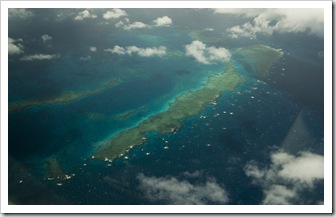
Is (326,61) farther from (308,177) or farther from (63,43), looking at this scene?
(63,43)

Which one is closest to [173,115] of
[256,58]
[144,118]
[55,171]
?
[144,118]

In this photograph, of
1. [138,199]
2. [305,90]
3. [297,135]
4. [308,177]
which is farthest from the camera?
[305,90]

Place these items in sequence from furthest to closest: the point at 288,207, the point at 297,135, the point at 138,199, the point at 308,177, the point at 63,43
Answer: the point at 63,43 → the point at 297,135 → the point at 308,177 → the point at 138,199 → the point at 288,207

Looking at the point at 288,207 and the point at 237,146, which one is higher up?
the point at 237,146

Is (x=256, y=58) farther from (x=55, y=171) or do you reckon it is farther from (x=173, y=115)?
(x=55, y=171)

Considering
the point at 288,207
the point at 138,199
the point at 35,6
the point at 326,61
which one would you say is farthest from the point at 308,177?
the point at 35,6

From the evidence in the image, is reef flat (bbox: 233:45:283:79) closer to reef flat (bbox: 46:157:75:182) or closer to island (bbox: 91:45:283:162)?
island (bbox: 91:45:283:162)

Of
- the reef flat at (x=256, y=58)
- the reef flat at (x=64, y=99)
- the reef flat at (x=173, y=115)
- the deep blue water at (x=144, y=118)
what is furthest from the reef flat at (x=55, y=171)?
the reef flat at (x=256, y=58)
